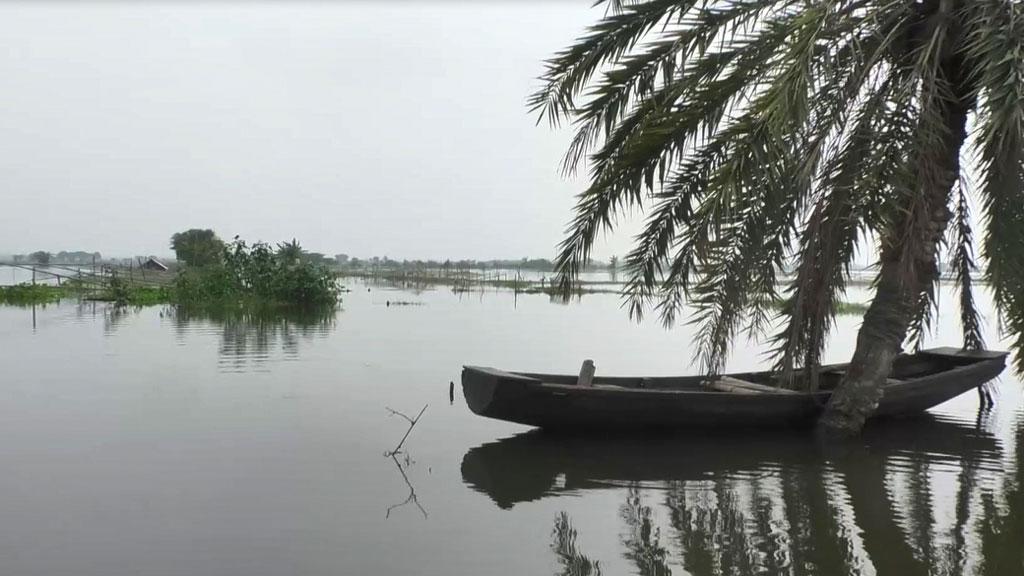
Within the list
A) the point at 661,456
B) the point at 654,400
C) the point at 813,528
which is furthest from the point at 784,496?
the point at 654,400

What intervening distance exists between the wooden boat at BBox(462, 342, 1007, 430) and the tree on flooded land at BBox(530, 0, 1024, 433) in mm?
417

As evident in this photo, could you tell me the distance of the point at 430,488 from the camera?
6.62 metres

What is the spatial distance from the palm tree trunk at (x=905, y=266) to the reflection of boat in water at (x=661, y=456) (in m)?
0.45

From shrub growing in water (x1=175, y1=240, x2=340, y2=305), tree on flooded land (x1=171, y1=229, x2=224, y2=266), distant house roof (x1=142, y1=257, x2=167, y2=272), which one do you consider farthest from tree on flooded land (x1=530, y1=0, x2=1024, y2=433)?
distant house roof (x1=142, y1=257, x2=167, y2=272)

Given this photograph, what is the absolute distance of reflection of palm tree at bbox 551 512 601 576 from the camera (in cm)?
482

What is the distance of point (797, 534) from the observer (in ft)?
18.1

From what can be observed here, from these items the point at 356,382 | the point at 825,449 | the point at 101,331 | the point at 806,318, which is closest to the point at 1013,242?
the point at 806,318

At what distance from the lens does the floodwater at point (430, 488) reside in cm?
502

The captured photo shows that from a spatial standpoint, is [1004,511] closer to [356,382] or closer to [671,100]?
[671,100]

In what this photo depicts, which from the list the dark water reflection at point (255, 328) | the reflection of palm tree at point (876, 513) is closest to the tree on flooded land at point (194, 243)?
the dark water reflection at point (255, 328)

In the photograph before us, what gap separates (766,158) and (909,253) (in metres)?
1.50

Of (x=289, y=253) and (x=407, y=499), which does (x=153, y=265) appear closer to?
(x=289, y=253)

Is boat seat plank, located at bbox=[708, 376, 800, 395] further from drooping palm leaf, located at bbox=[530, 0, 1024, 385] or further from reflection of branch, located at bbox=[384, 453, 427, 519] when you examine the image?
reflection of branch, located at bbox=[384, 453, 427, 519]

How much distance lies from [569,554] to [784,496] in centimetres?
224
